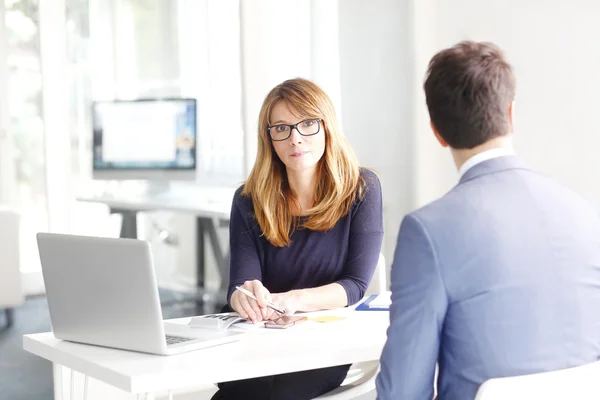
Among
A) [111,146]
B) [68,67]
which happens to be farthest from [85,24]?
[111,146]

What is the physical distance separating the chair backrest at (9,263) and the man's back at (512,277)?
8.87ft

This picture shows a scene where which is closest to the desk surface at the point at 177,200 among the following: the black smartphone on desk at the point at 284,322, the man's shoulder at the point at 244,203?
the man's shoulder at the point at 244,203

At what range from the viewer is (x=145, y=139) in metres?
4.02

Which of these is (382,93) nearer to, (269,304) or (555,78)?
(555,78)

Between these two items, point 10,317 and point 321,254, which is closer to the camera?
point 321,254

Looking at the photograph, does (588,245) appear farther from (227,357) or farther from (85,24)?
(85,24)

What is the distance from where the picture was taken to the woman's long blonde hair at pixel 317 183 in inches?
99.1

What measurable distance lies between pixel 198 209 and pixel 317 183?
1.68 meters

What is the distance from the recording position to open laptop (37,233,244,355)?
1.81m

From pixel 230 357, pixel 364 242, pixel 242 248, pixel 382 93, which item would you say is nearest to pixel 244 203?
pixel 242 248

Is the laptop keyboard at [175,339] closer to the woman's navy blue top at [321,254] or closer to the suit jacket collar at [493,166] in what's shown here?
the woman's navy blue top at [321,254]

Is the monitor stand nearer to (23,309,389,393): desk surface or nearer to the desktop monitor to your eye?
the desktop monitor

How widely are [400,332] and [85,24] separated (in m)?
2.89

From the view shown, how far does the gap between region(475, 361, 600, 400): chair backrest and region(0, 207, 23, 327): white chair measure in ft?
9.23
